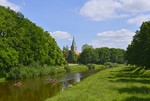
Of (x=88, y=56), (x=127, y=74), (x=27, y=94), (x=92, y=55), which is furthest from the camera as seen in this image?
(x=92, y=55)

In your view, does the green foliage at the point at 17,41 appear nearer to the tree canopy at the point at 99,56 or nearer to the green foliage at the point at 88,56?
the green foliage at the point at 88,56

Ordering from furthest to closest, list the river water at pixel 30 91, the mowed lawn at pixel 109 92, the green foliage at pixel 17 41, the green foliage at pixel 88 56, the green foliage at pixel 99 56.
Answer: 1. the green foliage at pixel 99 56
2. the green foliage at pixel 88 56
3. the green foliage at pixel 17 41
4. the river water at pixel 30 91
5. the mowed lawn at pixel 109 92

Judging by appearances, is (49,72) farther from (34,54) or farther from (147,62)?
(147,62)

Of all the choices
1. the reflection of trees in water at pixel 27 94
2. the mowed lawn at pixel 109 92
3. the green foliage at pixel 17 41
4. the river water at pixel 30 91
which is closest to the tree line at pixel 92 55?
the green foliage at pixel 17 41

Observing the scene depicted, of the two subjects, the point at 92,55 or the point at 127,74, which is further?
the point at 92,55

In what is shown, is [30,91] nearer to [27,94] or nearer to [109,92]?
[27,94]

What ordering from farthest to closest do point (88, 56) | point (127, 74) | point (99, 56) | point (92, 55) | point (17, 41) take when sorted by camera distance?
point (99, 56), point (92, 55), point (88, 56), point (127, 74), point (17, 41)

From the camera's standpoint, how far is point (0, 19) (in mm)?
34781

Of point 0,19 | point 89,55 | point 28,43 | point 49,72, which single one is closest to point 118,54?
point 89,55

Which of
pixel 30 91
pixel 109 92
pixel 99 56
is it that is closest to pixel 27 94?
pixel 30 91

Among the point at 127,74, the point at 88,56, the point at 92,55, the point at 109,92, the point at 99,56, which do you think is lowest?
the point at 127,74

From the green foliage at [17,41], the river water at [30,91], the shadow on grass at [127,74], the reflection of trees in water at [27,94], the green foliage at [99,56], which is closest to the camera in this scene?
the reflection of trees in water at [27,94]

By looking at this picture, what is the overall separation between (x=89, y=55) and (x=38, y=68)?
225 ft

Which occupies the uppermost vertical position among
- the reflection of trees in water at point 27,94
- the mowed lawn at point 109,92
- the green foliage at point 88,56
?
the green foliage at point 88,56
